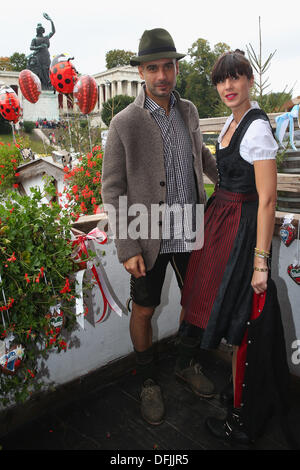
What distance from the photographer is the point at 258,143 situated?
71.6 inches

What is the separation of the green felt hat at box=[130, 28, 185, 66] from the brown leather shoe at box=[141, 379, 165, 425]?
2072 millimetres

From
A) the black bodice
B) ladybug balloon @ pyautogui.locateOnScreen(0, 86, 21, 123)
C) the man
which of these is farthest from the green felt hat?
ladybug balloon @ pyautogui.locateOnScreen(0, 86, 21, 123)

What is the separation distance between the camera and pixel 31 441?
2275 millimetres

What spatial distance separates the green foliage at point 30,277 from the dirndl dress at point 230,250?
0.82 meters

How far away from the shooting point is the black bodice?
1.93 m

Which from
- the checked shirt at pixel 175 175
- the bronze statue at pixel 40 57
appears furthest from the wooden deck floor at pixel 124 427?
the bronze statue at pixel 40 57

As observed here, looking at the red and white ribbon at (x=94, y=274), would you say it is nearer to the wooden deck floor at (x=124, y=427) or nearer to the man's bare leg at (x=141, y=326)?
the man's bare leg at (x=141, y=326)

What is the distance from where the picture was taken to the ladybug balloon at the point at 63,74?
32.3 ft

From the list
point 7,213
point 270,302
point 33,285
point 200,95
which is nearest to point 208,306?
point 270,302

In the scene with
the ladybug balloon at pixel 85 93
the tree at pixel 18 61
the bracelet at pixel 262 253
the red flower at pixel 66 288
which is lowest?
the red flower at pixel 66 288

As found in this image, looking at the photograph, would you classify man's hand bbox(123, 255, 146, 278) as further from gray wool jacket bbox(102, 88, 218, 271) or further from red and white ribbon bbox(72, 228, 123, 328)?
red and white ribbon bbox(72, 228, 123, 328)

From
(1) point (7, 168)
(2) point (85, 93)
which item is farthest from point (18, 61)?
(2) point (85, 93)

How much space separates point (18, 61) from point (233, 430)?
226ft

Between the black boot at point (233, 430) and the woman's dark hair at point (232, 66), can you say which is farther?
the black boot at point (233, 430)
